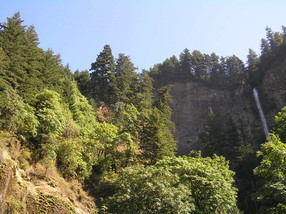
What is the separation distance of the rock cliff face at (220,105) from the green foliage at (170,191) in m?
30.9

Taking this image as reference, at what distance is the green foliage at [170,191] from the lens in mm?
14086

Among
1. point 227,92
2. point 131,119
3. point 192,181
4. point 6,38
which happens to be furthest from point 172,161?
point 227,92

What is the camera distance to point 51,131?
22.3 metres

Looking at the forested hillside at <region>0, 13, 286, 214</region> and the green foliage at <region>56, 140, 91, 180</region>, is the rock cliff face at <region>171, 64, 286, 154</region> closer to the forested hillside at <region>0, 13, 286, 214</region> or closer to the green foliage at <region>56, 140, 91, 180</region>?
the forested hillside at <region>0, 13, 286, 214</region>

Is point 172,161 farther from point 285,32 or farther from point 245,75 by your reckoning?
point 285,32

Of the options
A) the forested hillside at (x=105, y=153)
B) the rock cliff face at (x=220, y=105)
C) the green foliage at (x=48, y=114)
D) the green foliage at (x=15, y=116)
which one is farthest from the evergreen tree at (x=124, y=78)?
the green foliage at (x=15, y=116)

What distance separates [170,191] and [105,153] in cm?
1451

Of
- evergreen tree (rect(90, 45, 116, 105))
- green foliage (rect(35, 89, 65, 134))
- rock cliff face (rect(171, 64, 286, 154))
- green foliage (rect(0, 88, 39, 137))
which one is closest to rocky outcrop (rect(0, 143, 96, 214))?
green foliage (rect(0, 88, 39, 137))

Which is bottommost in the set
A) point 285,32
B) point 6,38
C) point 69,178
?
point 69,178

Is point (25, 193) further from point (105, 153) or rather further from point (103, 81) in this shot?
point (103, 81)

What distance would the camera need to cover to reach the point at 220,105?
57.7 metres

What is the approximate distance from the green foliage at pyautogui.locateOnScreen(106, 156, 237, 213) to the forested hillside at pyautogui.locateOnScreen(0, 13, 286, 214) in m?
0.05

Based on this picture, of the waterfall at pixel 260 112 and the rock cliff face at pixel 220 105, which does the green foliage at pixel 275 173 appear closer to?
the rock cliff face at pixel 220 105

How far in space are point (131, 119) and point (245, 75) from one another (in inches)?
1361
